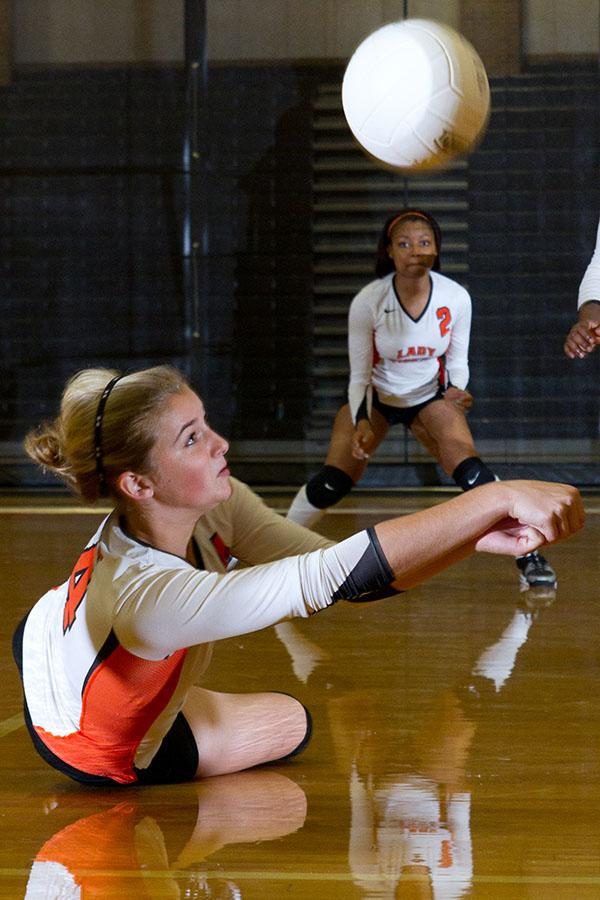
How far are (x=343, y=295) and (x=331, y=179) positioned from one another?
0.58 meters

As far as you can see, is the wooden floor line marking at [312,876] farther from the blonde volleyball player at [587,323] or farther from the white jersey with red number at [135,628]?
the blonde volleyball player at [587,323]

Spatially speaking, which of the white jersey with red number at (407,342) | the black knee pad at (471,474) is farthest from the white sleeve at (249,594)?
the white jersey with red number at (407,342)

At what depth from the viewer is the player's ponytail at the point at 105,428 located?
1860 millimetres

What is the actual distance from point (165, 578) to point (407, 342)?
2.58m

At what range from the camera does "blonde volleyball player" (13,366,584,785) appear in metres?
1.69

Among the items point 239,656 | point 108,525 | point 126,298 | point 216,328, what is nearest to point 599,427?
point 216,328

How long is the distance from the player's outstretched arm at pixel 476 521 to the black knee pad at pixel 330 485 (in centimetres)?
247

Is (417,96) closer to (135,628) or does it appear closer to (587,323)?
(587,323)

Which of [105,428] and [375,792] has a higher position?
[105,428]

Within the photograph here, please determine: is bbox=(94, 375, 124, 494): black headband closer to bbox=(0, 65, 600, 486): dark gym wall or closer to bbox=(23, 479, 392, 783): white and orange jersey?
bbox=(23, 479, 392, 783): white and orange jersey

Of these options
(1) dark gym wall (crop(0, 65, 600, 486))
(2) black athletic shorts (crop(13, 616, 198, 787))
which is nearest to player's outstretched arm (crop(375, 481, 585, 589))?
(2) black athletic shorts (crop(13, 616, 198, 787))

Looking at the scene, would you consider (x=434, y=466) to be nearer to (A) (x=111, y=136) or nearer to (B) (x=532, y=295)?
(B) (x=532, y=295)

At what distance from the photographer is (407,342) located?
4270mm

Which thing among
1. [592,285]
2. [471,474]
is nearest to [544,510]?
[592,285]
